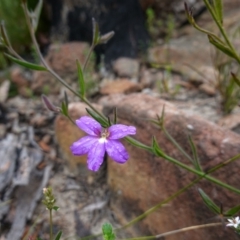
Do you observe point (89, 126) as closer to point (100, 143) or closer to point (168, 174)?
point (100, 143)

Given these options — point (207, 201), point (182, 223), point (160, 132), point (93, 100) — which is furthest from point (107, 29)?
point (207, 201)

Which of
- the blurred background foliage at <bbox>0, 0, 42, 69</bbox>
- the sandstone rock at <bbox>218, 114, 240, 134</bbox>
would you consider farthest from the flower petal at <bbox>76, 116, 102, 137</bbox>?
the blurred background foliage at <bbox>0, 0, 42, 69</bbox>

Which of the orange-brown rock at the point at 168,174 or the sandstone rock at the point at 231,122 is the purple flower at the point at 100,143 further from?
the sandstone rock at the point at 231,122

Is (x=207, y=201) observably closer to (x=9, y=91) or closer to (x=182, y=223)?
(x=182, y=223)

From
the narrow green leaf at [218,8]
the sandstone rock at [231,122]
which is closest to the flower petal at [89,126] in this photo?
the narrow green leaf at [218,8]

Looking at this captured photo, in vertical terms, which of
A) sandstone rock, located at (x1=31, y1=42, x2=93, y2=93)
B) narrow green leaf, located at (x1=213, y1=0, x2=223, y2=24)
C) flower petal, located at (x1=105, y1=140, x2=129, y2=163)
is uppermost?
narrow green leaf, located at (x1=213, y1=0, x2=223, y2=24)

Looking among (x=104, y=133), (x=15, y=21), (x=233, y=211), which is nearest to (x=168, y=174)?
(x=233, y=211)

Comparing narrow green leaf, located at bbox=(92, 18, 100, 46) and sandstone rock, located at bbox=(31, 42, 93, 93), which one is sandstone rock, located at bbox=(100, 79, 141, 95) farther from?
narrow green leaf, located at bbox=(92, 18, 100, 46)
